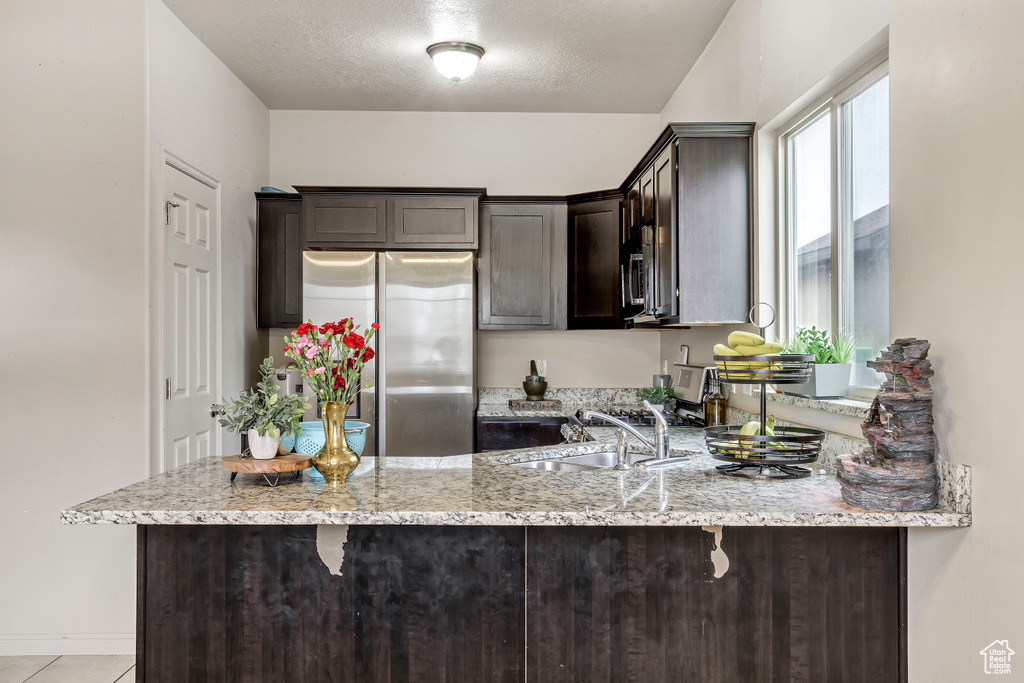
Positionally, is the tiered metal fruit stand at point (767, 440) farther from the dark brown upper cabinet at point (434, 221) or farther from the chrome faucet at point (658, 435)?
the dark brown upper cabinet at point (434, 221)

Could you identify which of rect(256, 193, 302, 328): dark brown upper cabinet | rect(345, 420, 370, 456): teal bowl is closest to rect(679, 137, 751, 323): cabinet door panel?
rect(345, 420, 370, 456): teal bowl

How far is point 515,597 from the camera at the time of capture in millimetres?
1563

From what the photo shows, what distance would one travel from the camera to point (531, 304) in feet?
13.8

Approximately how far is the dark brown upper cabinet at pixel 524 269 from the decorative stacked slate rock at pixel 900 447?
9.03ft

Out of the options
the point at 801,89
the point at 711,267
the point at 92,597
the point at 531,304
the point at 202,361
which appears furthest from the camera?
the point at 531,304

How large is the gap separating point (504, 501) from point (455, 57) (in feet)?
8.71

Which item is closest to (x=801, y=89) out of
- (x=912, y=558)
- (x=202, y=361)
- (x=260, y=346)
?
(x=912, y=558)

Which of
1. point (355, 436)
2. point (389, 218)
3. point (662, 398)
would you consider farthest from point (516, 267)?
point (355, 436)

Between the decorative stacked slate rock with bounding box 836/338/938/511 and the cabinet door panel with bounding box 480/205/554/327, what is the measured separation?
9.10 ft

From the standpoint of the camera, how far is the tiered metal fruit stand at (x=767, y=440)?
1.82 m

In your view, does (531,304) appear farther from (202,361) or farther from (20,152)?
(20,152)

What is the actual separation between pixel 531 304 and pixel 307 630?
9.39ft

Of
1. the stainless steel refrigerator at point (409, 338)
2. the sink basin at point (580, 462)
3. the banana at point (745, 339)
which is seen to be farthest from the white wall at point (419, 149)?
the banana at point (745, 339)

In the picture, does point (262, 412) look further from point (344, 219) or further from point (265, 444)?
point (344, 219)
